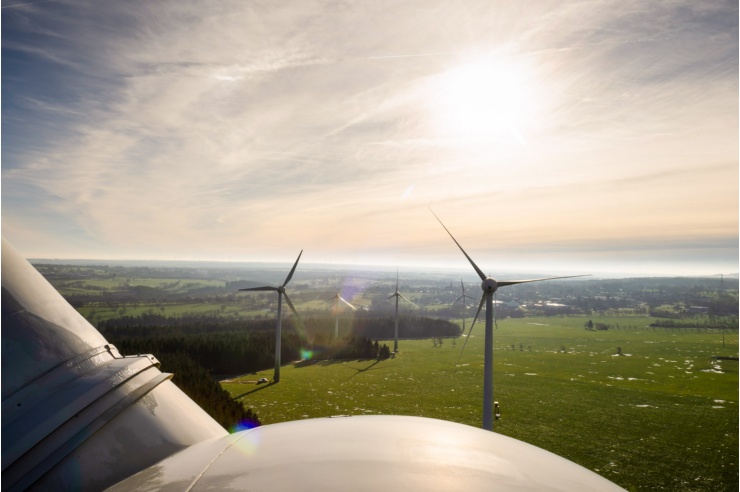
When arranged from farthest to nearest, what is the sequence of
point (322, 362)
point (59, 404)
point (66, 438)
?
point (322, 362) → point (59, 404) → point (66, 438)

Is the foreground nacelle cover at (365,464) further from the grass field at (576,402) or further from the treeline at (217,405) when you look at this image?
the grass field at (576,402)

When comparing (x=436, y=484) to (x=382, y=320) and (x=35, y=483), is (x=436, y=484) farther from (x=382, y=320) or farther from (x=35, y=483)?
(x=382, y=320)

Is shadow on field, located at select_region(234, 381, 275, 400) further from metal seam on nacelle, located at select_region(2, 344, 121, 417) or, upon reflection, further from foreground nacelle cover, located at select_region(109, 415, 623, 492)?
foreground nacelle cover, located at select_region(109, 415, 623, 492)

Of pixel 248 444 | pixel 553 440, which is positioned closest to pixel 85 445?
pixel 248 444

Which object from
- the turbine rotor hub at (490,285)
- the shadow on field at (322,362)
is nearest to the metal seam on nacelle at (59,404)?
the turbine rotor hub at (490,285)

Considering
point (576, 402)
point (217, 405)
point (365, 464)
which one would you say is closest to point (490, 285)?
point (217, 405)

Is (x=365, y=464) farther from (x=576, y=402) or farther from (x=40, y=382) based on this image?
(x=576, y=402)
